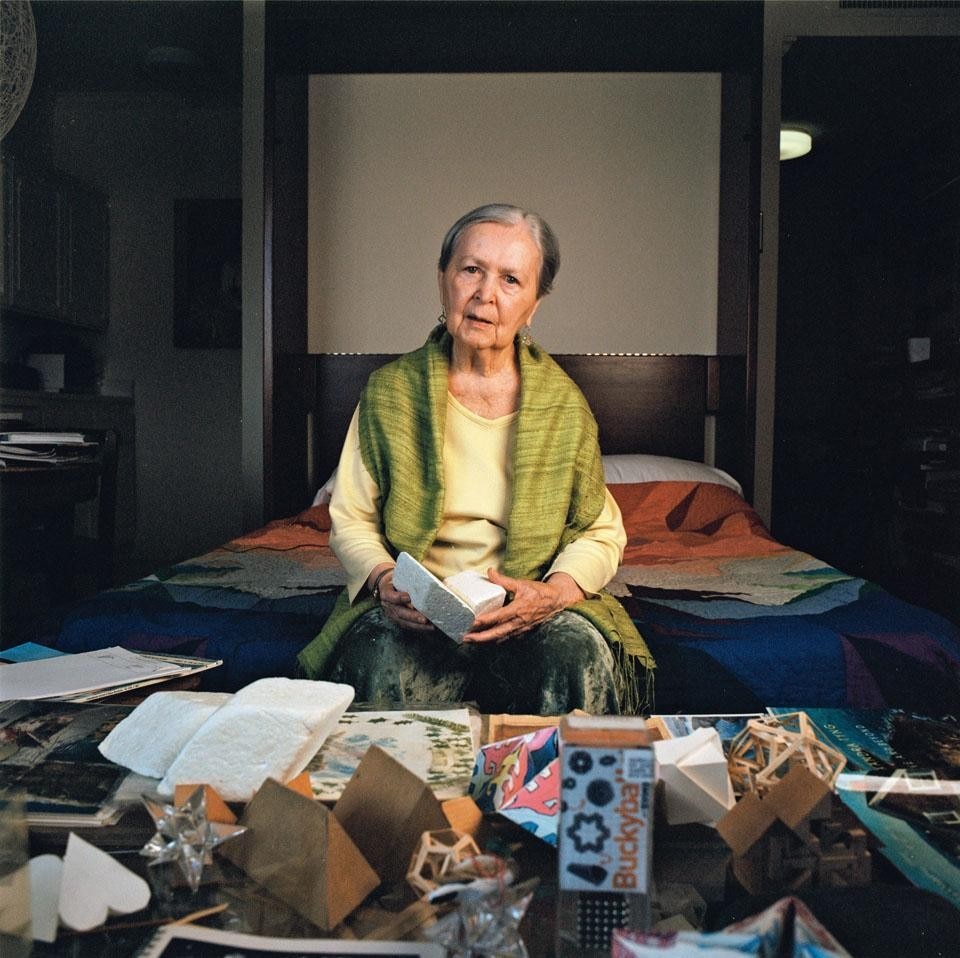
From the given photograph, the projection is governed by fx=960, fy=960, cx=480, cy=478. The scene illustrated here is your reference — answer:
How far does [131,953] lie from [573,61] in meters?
3.37

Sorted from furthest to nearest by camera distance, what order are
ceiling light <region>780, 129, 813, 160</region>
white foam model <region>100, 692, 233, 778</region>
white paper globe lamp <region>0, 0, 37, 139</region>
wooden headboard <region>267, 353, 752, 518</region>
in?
ceiling light <region>780, 129, 813, 160</region>, wooden headboard <region>267, 353, 752, 518</region>, white paper globe lamp <region>0, 0, 37, 139</region>, white foam model <region>100, 692, 233, 778</region>

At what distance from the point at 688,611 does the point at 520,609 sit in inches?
23.3

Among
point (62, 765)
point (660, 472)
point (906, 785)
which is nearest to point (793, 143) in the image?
point (660, 472)

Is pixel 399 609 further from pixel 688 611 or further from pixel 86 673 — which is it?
pixel 688 611

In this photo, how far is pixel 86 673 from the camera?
4.05ft

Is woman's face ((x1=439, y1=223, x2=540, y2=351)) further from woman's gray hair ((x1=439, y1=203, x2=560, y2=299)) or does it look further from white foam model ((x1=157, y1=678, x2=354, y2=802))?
white foam model ((x1=157, y1=678, x2=354, y2=802))

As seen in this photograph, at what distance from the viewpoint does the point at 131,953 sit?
626 mm

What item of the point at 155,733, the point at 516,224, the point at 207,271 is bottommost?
the point at 155,733

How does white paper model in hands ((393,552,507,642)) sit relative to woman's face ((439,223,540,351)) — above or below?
below

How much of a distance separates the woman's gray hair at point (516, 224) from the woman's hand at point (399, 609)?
1.80ft

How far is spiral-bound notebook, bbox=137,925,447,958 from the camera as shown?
2.04 ft

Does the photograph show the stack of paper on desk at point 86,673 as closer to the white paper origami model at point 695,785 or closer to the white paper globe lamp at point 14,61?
the white paper origami model at point 695,785

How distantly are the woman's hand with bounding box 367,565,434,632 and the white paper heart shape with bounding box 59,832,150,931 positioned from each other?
2.23 feet

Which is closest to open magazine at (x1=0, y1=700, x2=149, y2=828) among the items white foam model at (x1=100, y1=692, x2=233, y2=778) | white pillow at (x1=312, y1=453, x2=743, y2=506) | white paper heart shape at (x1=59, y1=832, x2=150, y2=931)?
white foam model at (x1=100, y1=692, x2=233, y2=778)
